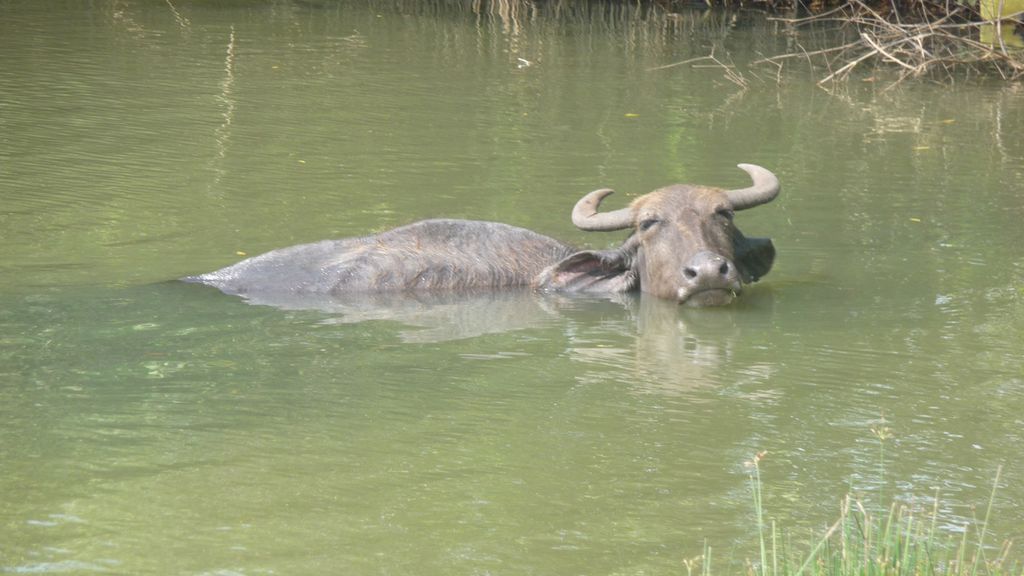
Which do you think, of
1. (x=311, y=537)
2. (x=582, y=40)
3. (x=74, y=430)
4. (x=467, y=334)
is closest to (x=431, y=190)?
(x=467, y=334)

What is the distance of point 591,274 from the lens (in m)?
8.45

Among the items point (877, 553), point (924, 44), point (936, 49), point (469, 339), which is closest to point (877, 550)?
point (877, 553)

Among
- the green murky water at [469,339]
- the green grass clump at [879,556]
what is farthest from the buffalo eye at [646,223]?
the green grass clump at [879,556]

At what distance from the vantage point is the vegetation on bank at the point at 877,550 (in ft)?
11.8

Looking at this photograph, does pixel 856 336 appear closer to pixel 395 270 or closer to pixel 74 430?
pixel 395 270

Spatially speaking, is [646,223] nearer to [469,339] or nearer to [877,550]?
[469,339]

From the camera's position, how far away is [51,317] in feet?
23.8

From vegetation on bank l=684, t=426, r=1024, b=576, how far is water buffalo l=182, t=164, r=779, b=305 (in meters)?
3.00

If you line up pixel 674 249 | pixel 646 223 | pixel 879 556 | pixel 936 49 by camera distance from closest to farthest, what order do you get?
pixel 879 556
pixel 674 249
pixel 646 223
pixel 936 49

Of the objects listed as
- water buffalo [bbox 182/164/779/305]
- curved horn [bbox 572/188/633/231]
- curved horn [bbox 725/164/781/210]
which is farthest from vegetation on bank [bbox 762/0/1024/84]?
curved horn [bbox 572/188/633/231]

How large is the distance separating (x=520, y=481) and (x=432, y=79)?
10539mm

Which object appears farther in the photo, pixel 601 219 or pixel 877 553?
pixel 601 219

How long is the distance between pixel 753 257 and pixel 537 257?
4.10 ft

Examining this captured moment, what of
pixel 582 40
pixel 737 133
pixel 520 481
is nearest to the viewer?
pixel 520 481
